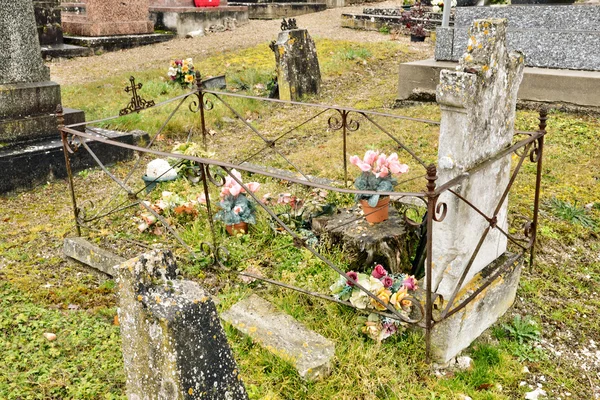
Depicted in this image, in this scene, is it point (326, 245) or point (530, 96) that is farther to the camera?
point (530, 96)

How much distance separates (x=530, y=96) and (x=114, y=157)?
201 inches

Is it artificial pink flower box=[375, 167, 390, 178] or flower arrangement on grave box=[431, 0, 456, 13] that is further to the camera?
flower arrangement on grave box=[431, 0, 456, 13]

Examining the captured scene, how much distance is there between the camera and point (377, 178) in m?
4.16

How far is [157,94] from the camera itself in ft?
29.3

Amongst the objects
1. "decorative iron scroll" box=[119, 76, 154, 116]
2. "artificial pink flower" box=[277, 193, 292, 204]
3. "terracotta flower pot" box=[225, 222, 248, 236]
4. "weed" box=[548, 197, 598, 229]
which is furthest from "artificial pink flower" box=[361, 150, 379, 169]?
"decorative iron scroll" box=[119, 76, 154, 116]

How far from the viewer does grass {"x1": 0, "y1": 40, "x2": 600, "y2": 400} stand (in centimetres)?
309

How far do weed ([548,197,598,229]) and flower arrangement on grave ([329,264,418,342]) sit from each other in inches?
80.6

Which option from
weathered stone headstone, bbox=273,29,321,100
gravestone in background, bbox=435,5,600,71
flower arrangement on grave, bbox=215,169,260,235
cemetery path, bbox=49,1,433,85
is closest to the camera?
flower arrangement on grave, bbox=215,169,260,235

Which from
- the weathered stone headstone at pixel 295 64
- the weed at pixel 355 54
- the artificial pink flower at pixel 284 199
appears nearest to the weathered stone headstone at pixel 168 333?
the artificial pink flower at pixel 284 199

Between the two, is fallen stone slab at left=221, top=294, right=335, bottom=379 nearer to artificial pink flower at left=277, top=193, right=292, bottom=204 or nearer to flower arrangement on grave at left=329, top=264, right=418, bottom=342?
flower arrangement on grave at left=329, top=264, right=418, bottom=342

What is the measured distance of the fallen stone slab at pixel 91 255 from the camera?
4.14 metres

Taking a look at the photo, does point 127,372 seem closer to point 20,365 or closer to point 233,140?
point 20,365

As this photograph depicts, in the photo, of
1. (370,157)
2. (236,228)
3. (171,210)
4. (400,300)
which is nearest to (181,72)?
(171,210)

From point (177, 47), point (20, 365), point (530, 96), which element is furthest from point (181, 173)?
point (177, 47)
